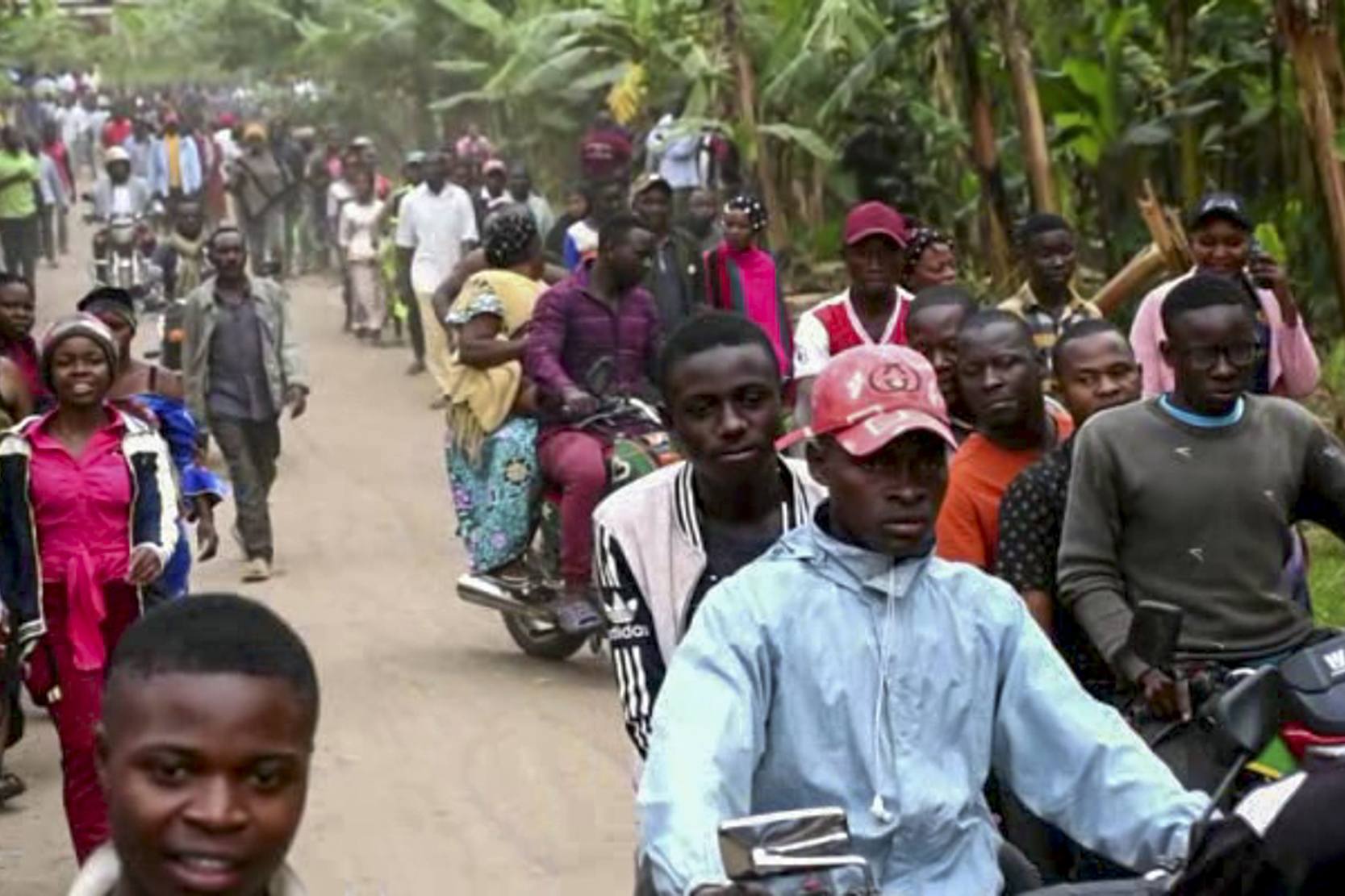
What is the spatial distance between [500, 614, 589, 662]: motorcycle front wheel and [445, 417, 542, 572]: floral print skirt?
340 millimetres

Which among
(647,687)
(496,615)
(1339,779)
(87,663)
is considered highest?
(1339,779)

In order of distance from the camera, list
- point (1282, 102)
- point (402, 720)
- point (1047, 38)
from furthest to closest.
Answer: point (1047, 38)
point (1282, 102)
point (402, 720)

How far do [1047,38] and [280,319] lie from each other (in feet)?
17.1

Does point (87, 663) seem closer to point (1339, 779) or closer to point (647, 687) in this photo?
point (647, 687)

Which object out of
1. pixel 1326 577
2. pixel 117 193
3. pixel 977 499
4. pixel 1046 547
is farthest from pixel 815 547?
pixel 117 193

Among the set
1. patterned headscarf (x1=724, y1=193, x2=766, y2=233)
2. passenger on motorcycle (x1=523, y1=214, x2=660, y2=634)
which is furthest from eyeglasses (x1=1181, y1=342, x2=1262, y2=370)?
patterned headscarf (x1=724, y1=193, x2=766, y2=233)

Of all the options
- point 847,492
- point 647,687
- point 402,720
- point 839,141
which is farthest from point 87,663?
point 839,141

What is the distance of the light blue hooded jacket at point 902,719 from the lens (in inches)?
169

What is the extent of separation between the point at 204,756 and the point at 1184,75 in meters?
12.8

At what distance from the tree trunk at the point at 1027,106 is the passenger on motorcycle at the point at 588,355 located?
4.04 metres

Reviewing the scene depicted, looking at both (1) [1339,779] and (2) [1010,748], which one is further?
(2) [1010,748]

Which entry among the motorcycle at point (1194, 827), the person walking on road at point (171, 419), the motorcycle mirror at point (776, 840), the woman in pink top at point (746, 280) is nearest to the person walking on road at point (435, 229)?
the woman in pink top at point (746, 280)

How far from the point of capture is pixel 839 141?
66.7 feet

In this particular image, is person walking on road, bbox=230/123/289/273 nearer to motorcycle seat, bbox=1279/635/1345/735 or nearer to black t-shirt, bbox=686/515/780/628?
black t-shirt, bbox=686/515/780/628
